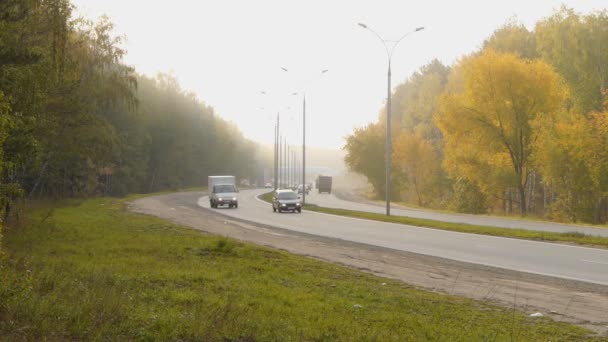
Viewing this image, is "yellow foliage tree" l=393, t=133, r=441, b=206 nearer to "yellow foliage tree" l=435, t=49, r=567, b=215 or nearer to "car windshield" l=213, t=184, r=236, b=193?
"yellow foliage tree" l=435, t=49, r=567, b=215

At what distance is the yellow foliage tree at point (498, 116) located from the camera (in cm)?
5138

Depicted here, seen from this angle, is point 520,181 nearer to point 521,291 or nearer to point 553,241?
A: point 553,241

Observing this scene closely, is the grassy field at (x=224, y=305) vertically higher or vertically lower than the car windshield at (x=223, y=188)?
lower

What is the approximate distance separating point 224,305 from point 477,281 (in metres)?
7.30

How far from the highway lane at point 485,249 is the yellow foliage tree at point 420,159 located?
1892 inches

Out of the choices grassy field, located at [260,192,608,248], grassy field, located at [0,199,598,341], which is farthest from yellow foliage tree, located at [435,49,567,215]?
grassy field, located at [0,199,598,341]

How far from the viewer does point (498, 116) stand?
173ft

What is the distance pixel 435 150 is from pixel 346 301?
75.9 m

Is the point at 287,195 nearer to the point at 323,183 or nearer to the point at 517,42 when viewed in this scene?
the point at 517,42

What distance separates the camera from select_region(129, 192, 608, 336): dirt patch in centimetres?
1162

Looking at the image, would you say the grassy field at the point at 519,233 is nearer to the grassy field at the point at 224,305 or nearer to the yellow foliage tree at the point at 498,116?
the grassy field at the point at 224,305

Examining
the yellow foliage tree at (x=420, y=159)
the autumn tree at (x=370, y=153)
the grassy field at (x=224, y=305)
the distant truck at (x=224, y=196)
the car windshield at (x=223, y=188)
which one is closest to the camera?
the grassy field at (x=224, y=305)

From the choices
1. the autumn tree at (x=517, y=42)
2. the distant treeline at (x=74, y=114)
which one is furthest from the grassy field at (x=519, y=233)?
the autumn tree at (x=517, y=42)

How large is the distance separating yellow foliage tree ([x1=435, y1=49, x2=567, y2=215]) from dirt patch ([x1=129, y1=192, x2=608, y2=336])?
32.4 metres
